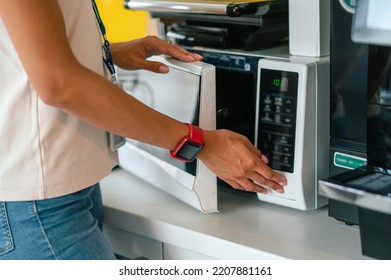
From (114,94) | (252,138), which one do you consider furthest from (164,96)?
(114,94)

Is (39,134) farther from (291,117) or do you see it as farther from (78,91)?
(291,117)

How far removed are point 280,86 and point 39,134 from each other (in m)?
0.38

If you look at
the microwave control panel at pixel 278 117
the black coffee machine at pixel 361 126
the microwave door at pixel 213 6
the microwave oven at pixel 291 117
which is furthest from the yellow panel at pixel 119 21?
Result: the black coffee machine at pixel 361 126

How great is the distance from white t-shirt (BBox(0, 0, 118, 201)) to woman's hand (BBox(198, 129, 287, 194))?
7.3 inches

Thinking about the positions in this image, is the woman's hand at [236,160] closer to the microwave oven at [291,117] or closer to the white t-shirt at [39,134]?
the microwave oven at [291,117]

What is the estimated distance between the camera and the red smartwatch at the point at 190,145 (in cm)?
98

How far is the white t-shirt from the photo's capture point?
0.92 m

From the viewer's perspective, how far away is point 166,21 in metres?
1.37

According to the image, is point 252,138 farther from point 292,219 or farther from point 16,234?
point 16,234

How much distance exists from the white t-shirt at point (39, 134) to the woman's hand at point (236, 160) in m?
0.19

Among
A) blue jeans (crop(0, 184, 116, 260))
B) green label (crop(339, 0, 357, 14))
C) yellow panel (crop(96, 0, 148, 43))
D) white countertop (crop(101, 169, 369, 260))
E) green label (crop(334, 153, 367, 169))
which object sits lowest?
white countertop (crop(101, 169, 369, 260))

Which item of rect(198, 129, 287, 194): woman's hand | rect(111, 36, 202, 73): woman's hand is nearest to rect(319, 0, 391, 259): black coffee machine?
rect(198, 129, 287, 194): woman's hand

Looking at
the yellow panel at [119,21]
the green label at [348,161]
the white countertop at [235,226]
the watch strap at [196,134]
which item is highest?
the yellow panel at [119,21]

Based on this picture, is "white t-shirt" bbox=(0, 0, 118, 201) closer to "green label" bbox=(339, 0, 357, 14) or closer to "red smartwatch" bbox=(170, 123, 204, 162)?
"red smartwatch" bbox=(170, 123, 204, 162)
